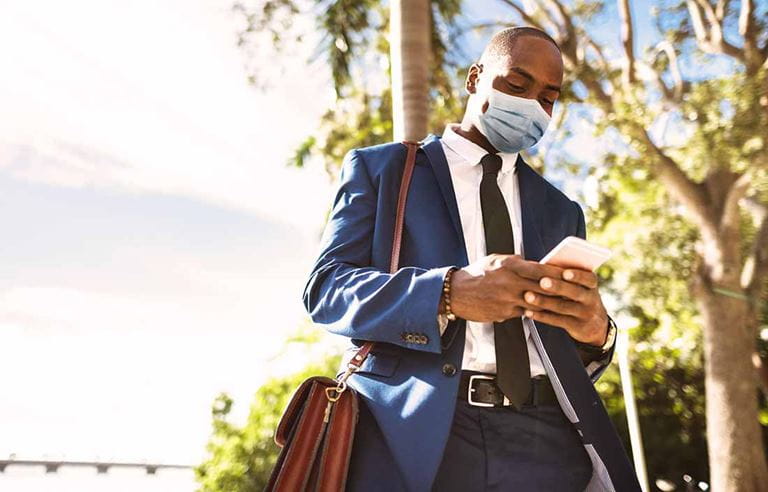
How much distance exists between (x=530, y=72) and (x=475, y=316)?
865 mm

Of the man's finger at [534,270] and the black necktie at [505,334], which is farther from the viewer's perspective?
the black necktie at [505,334]

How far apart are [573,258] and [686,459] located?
75.2 feet

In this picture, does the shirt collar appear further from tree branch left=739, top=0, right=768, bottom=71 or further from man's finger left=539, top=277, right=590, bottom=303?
tree branch left=739, top=0, right=768, bottom=71

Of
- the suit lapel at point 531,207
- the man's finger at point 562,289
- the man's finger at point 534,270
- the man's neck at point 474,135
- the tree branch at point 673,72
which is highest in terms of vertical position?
the tree branch at point 673,72

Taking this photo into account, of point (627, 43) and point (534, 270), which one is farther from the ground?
point (627, 43)

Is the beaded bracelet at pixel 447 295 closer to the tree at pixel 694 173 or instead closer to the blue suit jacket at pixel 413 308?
the blue suit jacket at pixel 413 308

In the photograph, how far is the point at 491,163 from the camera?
2.41m

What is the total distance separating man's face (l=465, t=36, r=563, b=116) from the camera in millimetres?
2357

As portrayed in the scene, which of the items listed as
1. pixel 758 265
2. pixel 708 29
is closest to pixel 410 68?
pixel 758 265

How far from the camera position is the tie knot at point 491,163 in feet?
7.84

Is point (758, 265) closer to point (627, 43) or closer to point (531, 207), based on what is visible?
point (627, 43)

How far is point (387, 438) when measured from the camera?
1.92 m

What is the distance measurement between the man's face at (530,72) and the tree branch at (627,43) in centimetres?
1215

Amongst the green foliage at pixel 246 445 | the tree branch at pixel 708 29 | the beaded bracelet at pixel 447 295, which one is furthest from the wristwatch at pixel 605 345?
the green foliage at pixel 246 445
